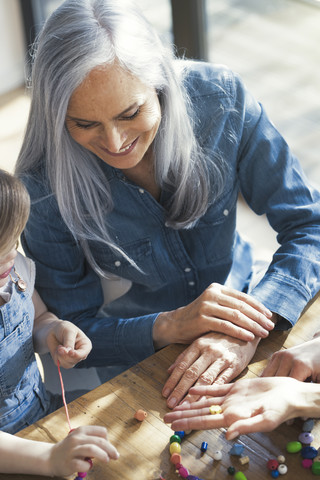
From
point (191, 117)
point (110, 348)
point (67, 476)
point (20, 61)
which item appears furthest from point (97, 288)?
point (20, 61)

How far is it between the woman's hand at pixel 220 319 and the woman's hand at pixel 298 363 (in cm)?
9

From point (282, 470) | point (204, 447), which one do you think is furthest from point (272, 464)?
point (204, 447)

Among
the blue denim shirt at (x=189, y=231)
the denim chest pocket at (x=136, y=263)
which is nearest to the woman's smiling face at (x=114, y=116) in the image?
the blue denim shirt at (x=189, y=231)

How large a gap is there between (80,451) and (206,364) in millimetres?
360

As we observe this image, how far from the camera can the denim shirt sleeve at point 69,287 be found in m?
1.69

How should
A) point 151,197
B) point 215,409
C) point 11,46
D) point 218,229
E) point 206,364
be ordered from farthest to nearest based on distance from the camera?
point 11,46 → point 218,229 → point 151,197 → point 206,364 → point 215,409

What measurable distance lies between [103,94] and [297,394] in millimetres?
729

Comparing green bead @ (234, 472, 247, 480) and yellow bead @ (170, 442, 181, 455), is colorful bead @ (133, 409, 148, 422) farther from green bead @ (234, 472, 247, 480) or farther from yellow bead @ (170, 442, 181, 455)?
green bead @ (234, 472, 247, 480)

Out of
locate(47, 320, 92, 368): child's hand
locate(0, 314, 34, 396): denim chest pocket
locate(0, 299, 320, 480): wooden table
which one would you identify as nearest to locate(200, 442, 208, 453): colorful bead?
locate(0, 299, 320, 480): wooden table

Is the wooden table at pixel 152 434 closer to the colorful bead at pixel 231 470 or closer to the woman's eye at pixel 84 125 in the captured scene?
the colorful bead at pixel 231 470

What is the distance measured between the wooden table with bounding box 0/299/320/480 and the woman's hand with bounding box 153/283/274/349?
45 mm

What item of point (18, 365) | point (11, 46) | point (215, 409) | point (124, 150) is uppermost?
point (124, 150)

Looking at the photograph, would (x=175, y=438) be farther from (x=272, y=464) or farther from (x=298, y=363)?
(x=298, y=363)

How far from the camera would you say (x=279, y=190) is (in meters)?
1.79
